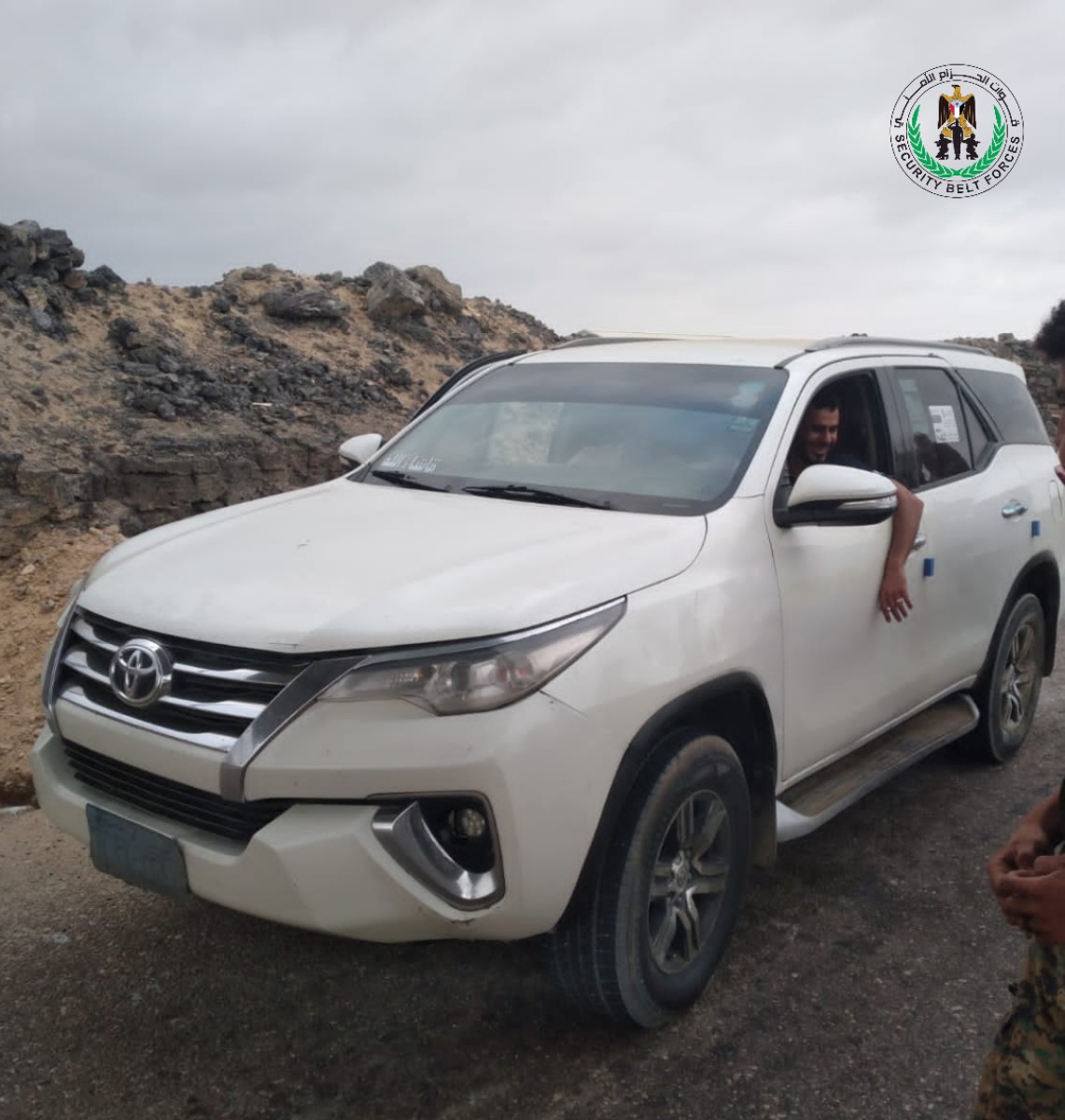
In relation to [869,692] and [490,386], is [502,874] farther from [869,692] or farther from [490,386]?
[490,386]

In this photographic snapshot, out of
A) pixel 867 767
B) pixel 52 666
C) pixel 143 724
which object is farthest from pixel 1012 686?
pixel 52 666

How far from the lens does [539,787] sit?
2514mm

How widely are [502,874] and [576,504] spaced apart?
1.27 meters

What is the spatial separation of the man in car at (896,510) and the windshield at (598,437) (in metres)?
0.22

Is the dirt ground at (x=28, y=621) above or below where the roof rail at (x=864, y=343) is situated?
below

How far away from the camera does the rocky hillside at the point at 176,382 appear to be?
309 inches

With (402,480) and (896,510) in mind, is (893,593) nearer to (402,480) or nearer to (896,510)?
(896,510)

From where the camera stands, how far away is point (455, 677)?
2.53 m

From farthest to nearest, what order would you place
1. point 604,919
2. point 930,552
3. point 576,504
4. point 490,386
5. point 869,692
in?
1. point 490,386
2. point 930,552
3. point 869,692
4. point 576,504
5. point 604,919

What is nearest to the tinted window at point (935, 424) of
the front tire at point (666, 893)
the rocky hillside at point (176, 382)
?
the front tire at point (666, 893)

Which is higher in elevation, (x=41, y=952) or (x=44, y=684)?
(x=44, y=684)

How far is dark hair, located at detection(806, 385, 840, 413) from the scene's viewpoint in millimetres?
3852

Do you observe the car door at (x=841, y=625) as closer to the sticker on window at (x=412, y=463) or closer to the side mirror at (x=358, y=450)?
the sticker on window at (x=412, y=463)

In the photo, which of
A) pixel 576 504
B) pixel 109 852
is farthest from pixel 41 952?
pixel 576 504
